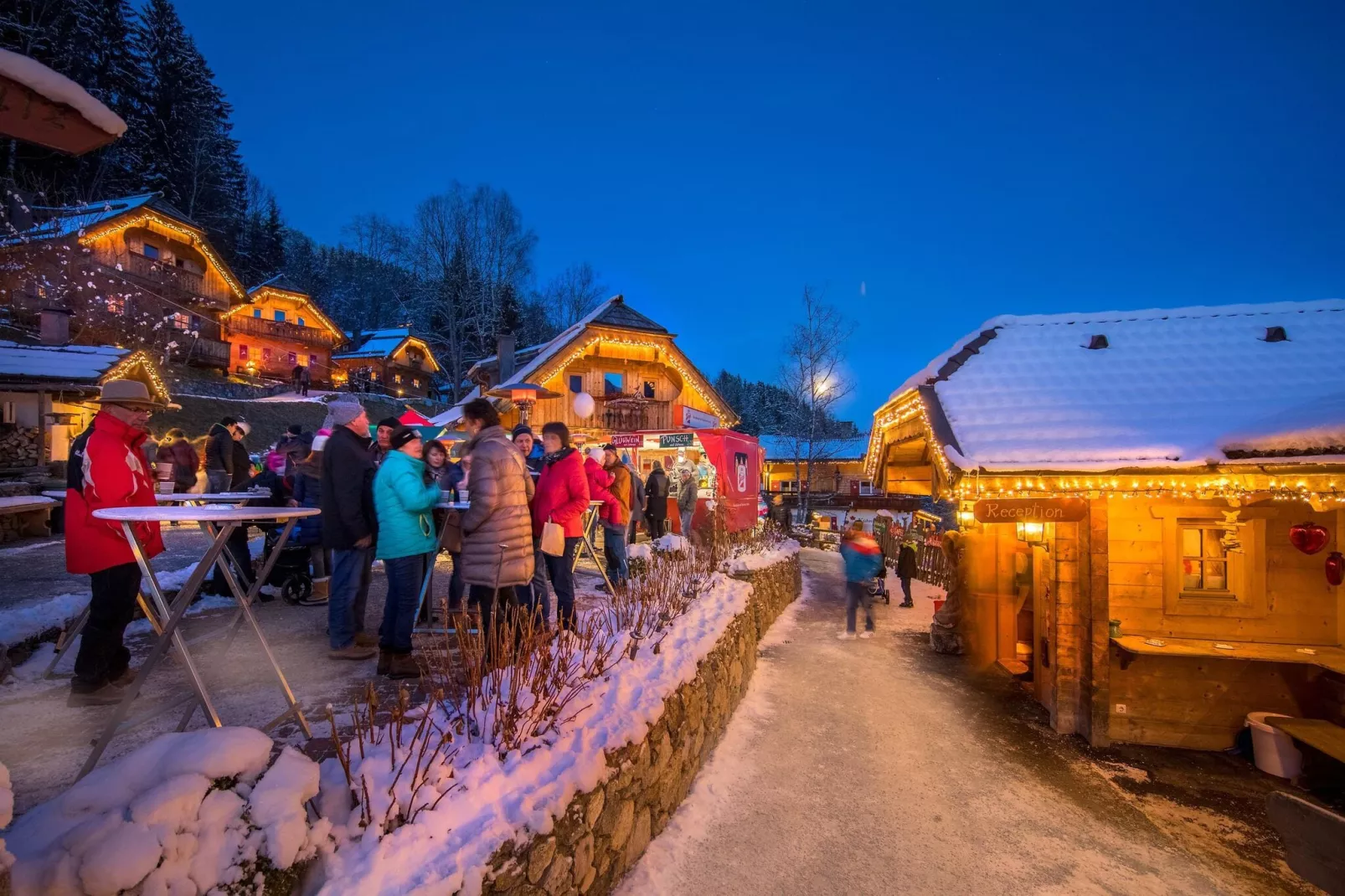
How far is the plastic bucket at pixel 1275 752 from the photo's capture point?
6008mm

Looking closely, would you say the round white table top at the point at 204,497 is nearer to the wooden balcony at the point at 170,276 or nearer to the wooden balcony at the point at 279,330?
the wooden balcony at the point at 170,276

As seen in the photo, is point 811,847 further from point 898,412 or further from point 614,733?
point 898,412

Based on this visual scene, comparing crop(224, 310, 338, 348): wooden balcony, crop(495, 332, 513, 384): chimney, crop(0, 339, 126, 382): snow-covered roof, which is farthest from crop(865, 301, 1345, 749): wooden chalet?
crop(224, 310, 338, 348): wooden balcony

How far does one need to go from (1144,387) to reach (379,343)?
4368 centimetres

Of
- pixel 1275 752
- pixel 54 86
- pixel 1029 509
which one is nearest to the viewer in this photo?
pixel 54 86

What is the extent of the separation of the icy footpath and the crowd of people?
2.64 ft

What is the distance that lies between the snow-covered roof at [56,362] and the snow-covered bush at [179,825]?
58.1ft

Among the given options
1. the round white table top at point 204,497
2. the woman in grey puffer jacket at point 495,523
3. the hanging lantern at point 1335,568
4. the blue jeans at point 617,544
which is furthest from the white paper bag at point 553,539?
the hanging lantern at point 1335,568

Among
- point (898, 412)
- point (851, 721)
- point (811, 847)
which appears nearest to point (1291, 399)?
point (898, 412)

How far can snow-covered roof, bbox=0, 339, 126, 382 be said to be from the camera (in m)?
14.0

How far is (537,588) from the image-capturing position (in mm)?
5578

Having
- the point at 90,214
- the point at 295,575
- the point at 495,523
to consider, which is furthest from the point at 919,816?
the point at 90,214

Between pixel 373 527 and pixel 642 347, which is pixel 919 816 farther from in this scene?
pixel 642 347

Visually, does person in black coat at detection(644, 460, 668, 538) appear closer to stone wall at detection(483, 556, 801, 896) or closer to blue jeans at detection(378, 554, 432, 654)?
stone wall at detection(483, 556, 801, 896)
